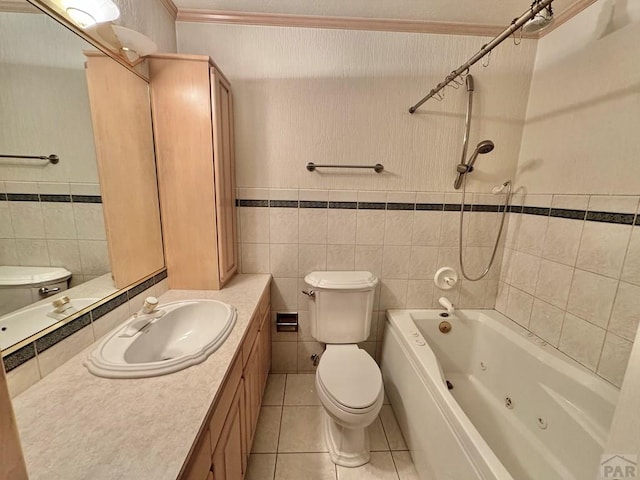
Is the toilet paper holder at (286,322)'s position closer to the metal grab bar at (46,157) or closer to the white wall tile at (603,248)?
the metal grab bar at (46,157)

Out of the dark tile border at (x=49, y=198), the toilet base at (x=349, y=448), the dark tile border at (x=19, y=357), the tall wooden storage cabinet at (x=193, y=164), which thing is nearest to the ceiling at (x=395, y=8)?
the tall wooden storage cabinet at (x=193, y=164)

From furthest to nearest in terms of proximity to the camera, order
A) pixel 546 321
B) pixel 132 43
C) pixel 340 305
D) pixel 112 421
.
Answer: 1. pixel 340 305
2. pixel 546 321
3. pixel 132 43
4. pixel 112 421

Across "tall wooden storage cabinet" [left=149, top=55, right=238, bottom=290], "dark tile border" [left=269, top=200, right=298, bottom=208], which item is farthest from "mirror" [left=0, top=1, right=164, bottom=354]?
"dark tile border" [left=269, top=200, right=298, bottom=208]

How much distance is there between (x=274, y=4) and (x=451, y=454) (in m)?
2.32

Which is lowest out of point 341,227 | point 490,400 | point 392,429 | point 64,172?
point 392,429

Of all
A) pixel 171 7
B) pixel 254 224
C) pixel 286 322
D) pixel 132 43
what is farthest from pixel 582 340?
pixel 171 7

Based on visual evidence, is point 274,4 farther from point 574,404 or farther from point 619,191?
point 574,404

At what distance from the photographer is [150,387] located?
0.76m

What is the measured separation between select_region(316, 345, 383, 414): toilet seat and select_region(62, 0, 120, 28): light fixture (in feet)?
5.81

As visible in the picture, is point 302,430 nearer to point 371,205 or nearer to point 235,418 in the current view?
point 235,418

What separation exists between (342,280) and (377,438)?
0.91m

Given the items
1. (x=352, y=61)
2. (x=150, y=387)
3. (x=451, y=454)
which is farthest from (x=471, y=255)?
(x=150, y=387)

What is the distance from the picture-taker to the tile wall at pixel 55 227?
2.33 feet

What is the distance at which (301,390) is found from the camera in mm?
1732
